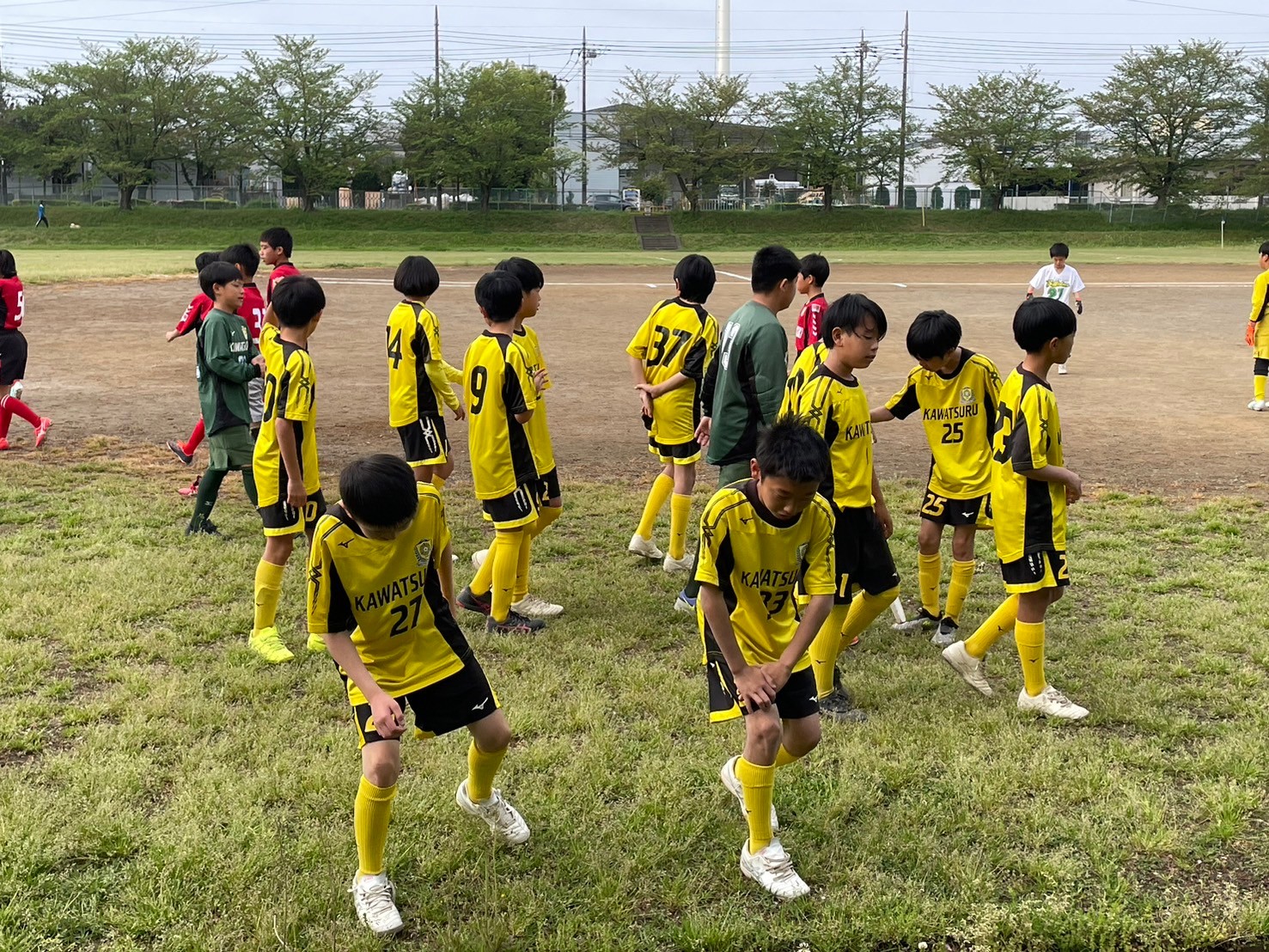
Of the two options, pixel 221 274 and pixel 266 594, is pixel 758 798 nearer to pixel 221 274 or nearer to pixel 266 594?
pixel 266 594

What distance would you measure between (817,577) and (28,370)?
13.7 m

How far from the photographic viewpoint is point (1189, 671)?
17.1 feet

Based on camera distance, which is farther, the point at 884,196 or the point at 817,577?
the point at 884,196

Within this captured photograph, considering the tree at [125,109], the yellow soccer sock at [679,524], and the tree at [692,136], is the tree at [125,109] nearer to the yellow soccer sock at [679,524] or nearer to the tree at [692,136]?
the tree at [692,136]

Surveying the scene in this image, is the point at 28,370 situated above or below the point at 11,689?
above

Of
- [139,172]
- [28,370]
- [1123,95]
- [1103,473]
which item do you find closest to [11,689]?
[1103,473]

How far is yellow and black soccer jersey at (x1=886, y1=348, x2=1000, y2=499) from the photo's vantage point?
215 inches

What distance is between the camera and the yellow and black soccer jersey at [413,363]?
6.54 m

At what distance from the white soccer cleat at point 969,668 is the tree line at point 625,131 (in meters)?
60.7

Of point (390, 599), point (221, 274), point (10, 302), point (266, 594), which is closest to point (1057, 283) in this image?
point (221, 274)

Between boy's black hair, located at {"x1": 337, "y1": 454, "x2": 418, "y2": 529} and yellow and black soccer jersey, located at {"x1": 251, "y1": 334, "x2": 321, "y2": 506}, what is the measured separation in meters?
2.41

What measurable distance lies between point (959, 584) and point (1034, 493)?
1118mm

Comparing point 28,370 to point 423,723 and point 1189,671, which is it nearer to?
point 423,723

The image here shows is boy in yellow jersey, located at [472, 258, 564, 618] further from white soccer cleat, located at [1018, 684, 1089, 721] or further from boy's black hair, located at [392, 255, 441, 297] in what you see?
white soccer cleat, located at [1018, 684, 1089, 721]
